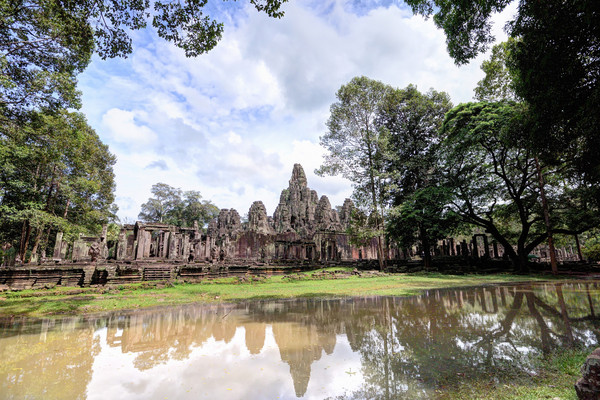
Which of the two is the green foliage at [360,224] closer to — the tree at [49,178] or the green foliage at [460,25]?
the green foliage at [460,25]

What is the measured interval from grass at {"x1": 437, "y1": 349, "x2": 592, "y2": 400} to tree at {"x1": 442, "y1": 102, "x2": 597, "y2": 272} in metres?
17.3

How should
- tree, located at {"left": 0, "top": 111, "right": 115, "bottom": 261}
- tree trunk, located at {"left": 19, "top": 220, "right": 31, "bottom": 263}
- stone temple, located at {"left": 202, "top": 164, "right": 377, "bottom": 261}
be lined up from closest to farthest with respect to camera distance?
tree, located at {"left": 0, "top": 111, "right": 115, "bottom": 261} → tree trunk, located at {"left": 19, "top": 220, "right": 31, "bottom": 263} → stone temple, located at {"left": 202, "top": 164, "right": 377, "bottom": 261}

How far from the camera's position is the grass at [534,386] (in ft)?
7.98

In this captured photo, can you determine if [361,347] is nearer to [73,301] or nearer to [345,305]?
[345,305]

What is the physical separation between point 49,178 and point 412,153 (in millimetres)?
32279

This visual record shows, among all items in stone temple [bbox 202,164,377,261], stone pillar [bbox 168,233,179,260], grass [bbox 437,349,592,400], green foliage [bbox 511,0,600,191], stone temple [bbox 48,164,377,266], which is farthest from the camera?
stone temple [bbox 202,164,377,261]

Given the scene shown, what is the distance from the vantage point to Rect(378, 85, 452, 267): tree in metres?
21.4

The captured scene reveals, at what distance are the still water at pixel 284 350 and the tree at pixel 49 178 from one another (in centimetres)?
713

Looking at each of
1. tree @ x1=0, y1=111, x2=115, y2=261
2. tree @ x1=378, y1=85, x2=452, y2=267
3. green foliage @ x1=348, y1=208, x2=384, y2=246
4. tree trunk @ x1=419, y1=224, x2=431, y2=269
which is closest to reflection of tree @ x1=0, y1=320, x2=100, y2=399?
tree @ x1=0, y1=111, x2=115, y2=261

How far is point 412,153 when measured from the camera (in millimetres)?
24594

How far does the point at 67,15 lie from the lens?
21.7ft

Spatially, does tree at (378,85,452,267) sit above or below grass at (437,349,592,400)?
above

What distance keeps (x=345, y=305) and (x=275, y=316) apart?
2.32m

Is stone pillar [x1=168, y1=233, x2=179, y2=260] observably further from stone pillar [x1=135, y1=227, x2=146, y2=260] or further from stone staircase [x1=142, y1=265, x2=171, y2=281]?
stone staircase [x1=142, y1=265, x2=171, y2=281]
